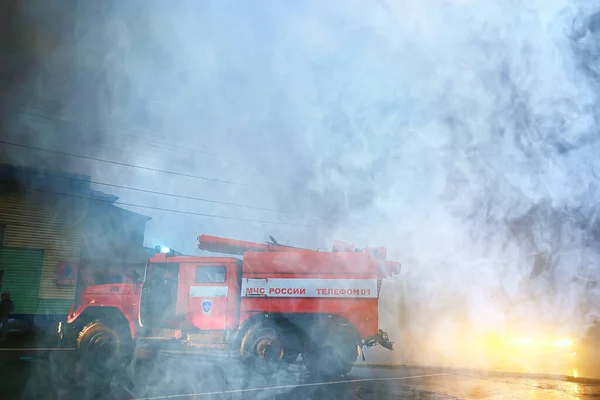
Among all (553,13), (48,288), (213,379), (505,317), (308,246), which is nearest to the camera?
(553,13)

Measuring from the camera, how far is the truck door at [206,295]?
8.31 m

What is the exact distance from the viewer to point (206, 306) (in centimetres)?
838

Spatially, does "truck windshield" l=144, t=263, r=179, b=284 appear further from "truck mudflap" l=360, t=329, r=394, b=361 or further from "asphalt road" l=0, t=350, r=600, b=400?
"truck mudflap" l=360, t=329, r=394, b=361

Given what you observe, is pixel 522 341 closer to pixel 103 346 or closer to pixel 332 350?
pixel 332 350

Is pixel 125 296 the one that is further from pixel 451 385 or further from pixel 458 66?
pixel 458 66

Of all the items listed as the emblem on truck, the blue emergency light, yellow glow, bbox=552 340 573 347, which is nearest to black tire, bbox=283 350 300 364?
the emblem on truck

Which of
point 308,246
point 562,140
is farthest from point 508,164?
point 308,246

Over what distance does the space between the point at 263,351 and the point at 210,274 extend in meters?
1.88

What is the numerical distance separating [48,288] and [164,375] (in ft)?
36.2

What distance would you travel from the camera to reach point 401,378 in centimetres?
825

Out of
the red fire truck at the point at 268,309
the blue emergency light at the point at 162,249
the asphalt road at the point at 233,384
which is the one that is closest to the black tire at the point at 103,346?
the red fire truck at the point at 268,309

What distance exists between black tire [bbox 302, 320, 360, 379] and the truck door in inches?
70.7

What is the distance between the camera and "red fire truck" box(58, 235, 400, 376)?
8.05m

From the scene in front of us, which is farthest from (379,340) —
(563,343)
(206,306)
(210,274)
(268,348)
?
(563,343)
